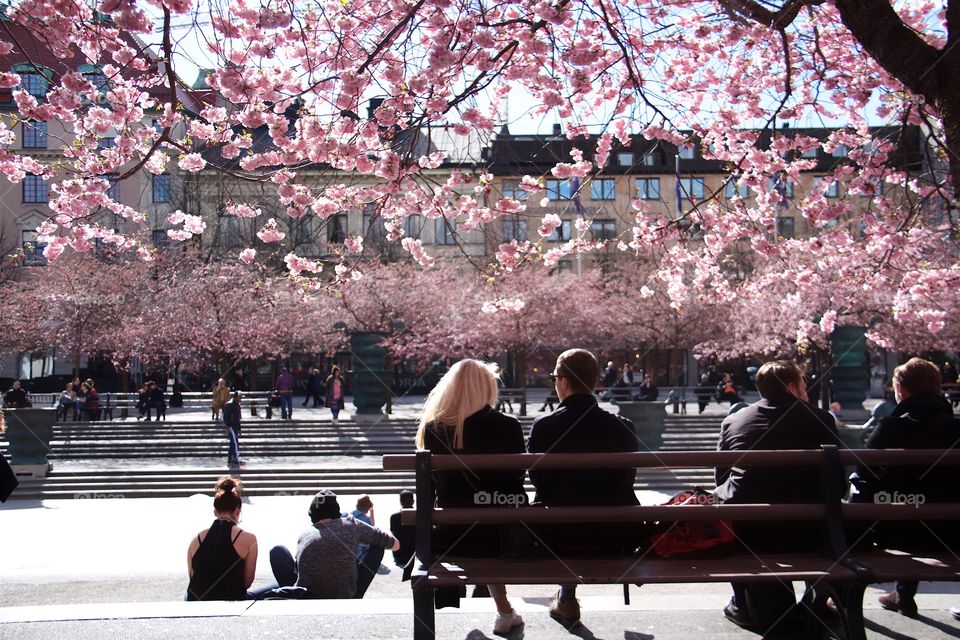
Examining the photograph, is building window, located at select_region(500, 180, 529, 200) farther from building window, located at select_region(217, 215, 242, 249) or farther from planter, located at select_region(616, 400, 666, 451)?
building window, located at select_region(217, 215, 242, 249)

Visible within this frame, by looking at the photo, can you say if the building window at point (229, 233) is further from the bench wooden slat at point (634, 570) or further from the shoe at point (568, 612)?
the bench wooden slat at point (634, 570)

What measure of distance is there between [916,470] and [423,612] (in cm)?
263

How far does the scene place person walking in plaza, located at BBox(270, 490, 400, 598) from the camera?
20.0ft

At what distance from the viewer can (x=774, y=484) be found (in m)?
4.50

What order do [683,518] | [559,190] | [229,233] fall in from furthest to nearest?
[229,233], [559,190], [683,518]

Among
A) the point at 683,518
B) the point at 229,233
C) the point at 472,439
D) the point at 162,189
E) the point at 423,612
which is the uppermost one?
the point at 162,189

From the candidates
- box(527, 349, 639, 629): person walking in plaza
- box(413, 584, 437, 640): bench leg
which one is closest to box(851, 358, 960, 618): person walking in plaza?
box(527, 349, 639, 629): person walking in plaza

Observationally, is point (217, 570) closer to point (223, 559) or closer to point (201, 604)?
point (223, 559)

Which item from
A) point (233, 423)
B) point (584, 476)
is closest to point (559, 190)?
point (233, 423)

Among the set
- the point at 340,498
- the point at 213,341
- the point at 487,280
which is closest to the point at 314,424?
the point at 340,498

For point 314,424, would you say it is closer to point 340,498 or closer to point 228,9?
point 340,498

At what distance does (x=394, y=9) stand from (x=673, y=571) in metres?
5.17

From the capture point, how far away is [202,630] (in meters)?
4.59

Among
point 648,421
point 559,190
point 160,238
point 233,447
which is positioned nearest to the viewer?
point 559,190
